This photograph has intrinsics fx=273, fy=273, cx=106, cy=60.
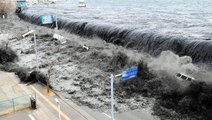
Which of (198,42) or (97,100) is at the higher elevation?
(198,42)

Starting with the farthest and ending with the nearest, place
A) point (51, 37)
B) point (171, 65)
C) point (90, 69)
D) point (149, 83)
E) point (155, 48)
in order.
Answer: point (51, 37)
point (155, 48)
point (90, 69)
point (171, 65)
point (149, 83)

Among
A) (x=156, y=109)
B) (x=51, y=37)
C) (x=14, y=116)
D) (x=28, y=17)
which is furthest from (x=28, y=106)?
(x=28, y=17)

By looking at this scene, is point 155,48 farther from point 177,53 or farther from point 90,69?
point 90,69

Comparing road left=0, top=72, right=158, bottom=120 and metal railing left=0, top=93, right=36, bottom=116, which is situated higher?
metal railing left=0, top=93, right=36, bottom=116

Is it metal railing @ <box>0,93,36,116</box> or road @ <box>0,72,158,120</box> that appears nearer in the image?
road @ <box>0,72,158,120</box>

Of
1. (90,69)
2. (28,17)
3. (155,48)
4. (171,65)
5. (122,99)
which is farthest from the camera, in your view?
(28,17)

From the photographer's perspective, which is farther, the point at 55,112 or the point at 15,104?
the point at 55,112

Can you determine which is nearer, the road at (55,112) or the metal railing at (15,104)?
the road at (55,112)

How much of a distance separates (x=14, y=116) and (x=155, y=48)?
867 inches

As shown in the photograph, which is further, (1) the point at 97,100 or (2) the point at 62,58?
(2) the point at 62,58

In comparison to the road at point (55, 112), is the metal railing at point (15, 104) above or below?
above

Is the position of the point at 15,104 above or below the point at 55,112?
above

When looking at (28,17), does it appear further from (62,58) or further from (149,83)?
(149,83)

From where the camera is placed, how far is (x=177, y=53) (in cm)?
3347
